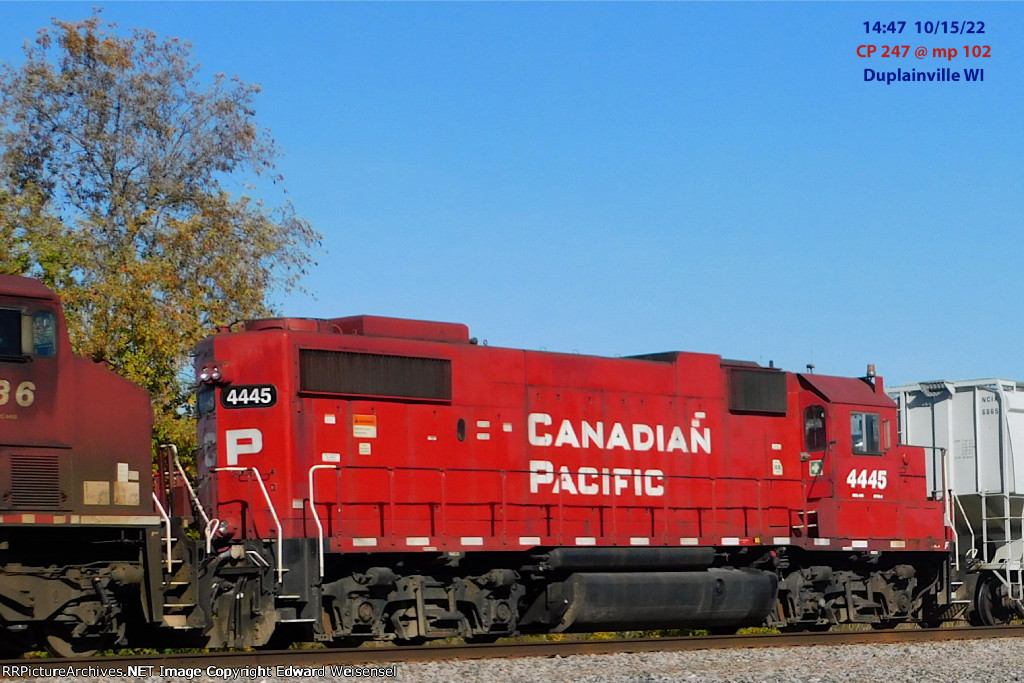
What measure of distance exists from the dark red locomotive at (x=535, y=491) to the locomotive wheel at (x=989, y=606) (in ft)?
3.82

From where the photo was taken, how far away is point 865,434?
71.2ft

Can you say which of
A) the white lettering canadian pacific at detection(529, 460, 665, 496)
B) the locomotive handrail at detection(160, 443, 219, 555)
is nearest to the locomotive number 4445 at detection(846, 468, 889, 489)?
the white lettering canadian pacific at detection(529, 460, 665, 496)

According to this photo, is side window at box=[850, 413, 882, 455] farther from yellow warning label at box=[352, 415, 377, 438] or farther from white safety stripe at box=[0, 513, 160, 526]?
white safety stripe at box=[0, 513, 160, 526]

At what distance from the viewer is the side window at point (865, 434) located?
21.6 metres

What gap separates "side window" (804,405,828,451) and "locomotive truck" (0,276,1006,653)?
1.4 inches

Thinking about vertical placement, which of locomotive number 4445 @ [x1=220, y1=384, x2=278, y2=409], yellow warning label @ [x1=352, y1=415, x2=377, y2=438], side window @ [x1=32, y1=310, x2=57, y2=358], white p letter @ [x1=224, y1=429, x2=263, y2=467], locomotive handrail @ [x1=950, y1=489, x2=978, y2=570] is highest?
side window @ [x1=32, y1=310, x2=57, y2=358]

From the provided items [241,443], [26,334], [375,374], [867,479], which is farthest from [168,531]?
[867,479]

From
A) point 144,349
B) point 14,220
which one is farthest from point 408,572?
point 14,220

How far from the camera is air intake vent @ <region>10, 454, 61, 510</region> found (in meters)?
13.7

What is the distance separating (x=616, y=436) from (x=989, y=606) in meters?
8.18

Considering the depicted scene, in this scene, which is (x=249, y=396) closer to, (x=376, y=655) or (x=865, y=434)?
(x=376, y=655)

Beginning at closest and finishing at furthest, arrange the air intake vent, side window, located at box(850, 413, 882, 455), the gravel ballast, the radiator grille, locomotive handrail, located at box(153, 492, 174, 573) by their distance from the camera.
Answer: the gravel ballast
the air intake vent
locomotive handrail, located at box(153, 492, 174, 573)
the radiator grille
side window, located at box(850, 413, 882, 455)

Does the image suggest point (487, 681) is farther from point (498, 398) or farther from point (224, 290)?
point (224, 290)

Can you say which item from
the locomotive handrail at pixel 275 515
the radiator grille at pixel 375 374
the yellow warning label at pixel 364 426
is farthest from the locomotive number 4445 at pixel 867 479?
the locomotive handrail at pixel 275 515
